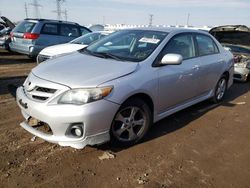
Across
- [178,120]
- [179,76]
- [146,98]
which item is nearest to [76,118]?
[146,98]

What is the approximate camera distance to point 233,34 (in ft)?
34.2

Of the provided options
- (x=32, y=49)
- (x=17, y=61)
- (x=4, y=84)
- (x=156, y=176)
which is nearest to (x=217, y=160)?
(x=156, y=176)

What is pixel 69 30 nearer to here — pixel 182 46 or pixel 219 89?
pixel 219 89

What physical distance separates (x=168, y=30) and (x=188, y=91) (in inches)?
42.7

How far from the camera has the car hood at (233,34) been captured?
32.0ft

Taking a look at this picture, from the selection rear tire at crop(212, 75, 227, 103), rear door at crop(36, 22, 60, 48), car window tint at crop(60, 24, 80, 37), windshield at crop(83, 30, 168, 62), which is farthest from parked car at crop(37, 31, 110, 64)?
rear tire at crop(212, 75, 227, 103)

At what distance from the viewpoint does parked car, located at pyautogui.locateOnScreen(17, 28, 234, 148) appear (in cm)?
333

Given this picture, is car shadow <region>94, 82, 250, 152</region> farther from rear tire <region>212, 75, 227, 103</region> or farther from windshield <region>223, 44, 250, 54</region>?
windshield <region>223, 44, 250, 54</region>

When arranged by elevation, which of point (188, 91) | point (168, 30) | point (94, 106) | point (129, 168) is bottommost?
point (129, 168)

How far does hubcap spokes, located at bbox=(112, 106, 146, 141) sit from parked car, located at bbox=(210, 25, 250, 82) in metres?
5.92

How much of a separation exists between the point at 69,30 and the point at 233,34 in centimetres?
652

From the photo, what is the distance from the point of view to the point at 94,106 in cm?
330

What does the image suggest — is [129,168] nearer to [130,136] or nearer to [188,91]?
[130,136]

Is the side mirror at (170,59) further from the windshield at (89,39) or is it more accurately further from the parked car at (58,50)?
the windshield at (89,39)
